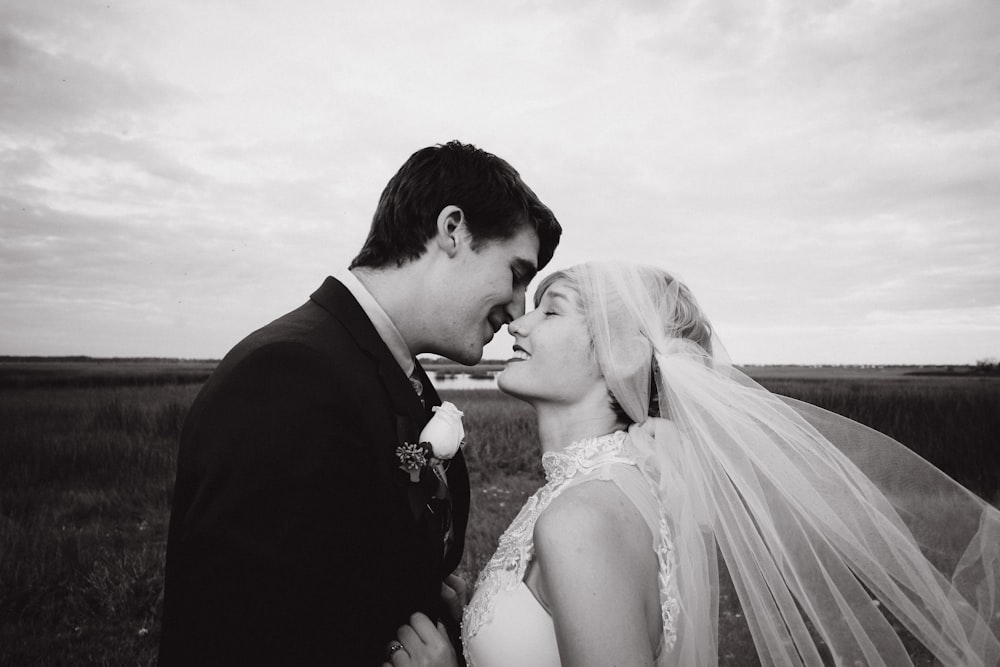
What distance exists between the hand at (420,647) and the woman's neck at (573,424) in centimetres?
117

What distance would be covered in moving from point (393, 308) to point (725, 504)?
1811 millimetres

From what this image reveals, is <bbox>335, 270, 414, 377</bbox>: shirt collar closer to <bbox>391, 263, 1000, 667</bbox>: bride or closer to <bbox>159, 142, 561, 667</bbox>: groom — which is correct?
<bbox>159, 142, 561, 667</bbox>: groom

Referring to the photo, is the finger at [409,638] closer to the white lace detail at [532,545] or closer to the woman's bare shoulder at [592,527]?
the white lace detail at [532,545]

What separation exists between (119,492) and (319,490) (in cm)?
1168

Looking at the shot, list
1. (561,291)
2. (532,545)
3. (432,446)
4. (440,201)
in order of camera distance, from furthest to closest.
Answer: (561,291) → (440,201) → (532,545) → (432,446)

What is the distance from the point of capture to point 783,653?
7.82ft

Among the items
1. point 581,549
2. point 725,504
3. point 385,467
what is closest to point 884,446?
point 725,504

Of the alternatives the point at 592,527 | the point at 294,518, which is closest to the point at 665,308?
the point at 592,527

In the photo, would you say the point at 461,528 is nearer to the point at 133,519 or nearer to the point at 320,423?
the point at 320,423

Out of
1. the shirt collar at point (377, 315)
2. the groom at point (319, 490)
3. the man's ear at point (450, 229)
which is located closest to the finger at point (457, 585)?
the groom at point (319, 490)

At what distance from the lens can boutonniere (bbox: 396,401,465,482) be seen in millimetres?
2246

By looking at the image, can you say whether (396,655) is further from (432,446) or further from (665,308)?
(665,308)

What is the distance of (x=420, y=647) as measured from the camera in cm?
212

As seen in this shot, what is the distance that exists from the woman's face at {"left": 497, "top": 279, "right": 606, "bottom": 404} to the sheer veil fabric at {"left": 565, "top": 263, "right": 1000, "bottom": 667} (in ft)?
0.28
